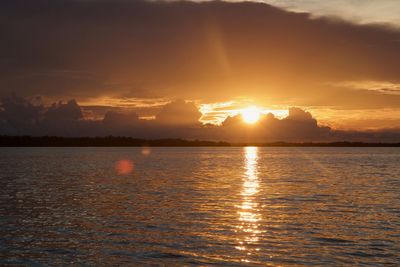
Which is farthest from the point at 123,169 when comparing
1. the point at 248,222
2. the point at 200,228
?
the point at 200,228

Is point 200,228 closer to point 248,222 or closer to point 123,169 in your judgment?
point 248,222

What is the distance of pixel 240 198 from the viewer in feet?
170

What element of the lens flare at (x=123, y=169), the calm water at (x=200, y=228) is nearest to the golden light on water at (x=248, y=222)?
the calm water at (x=200, y=228)

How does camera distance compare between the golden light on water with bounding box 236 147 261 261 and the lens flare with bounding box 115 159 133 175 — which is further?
the lens flare with bounding box 115 159 133 175

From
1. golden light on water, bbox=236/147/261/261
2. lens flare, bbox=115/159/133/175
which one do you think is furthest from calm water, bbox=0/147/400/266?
lens flare, bbox=115/159/133/175

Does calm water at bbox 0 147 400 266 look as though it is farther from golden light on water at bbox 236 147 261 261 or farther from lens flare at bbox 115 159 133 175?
lens flare at bbox 115 159 133 175

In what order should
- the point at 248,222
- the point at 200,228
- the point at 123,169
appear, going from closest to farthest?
1. the point at 200,228
2. the point at 248,222
3. the point at 123,169

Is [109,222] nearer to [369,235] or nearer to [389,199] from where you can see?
[369,235]

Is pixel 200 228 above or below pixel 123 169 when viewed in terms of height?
above

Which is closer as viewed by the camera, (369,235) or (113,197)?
(369,235)

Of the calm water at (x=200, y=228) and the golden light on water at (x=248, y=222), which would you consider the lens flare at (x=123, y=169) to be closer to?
the calm water at (x=200, y=228)

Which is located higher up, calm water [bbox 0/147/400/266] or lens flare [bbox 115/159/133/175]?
calm water [bbox 0/147/400/266]

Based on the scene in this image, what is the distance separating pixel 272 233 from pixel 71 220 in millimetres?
16396

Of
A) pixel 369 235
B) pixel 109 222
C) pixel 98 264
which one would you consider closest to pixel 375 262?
pixel 369 235
